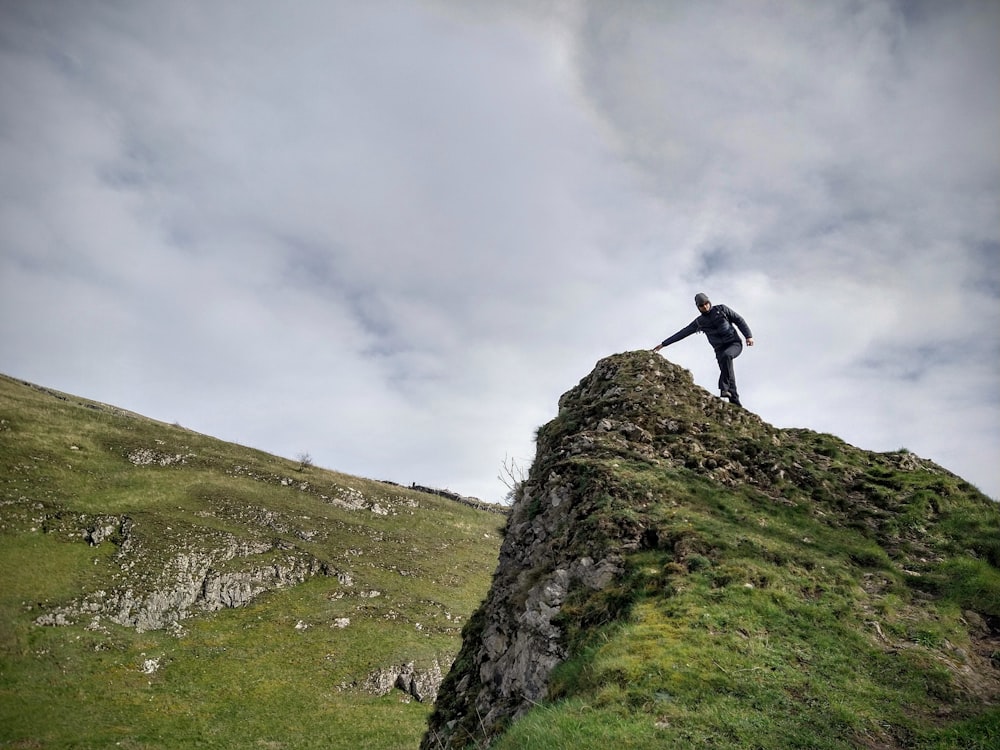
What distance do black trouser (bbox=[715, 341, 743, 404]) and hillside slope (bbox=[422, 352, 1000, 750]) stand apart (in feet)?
3.43

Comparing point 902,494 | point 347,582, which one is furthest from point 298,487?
point 902,494

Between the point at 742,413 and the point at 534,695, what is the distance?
14.7 metres

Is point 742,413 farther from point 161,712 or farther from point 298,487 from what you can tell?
point 298,487

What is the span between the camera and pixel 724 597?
1195 cm

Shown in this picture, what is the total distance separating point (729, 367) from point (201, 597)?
52.6 metres

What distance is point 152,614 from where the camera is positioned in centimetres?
4694

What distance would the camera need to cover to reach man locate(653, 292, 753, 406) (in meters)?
20.9

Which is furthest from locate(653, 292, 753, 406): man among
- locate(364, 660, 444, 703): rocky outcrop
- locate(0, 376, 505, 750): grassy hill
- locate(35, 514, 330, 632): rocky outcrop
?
locate(35, 514, 330, 632): rocky outcrop

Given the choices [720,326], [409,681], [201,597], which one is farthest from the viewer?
[201,597]

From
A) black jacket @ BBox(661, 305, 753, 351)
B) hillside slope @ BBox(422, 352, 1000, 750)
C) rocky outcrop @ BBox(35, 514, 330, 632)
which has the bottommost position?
rocky outcrop @ BBox(35, 514, 330, 632)

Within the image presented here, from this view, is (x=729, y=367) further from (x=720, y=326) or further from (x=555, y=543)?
(x=555, y=543)

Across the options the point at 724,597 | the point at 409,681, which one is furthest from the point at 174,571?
the point at 724,597

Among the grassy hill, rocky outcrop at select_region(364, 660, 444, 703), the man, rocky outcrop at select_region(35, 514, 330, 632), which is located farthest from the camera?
rocky outcrop at select_region(35, 514, 330, 632)

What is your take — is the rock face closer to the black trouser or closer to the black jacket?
the black trouser
